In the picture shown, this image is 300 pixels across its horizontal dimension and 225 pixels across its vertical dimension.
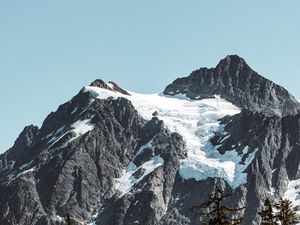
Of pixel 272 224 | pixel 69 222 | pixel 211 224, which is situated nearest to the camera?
pixel 211 224

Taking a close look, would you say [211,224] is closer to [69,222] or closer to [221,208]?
[221,208]

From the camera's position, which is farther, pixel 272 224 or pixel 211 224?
pixel 272 224

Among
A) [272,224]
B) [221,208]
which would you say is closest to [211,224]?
[221,208]

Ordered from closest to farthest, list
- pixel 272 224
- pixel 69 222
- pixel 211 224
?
1. pixel 211 224
2. pixel 272 224
3. pixel 69 222

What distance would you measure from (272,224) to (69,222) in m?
15.5

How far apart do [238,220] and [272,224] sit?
24.5 ft

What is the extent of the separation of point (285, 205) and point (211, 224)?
9.96 metres

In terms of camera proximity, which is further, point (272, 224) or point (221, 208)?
point (272, 224)

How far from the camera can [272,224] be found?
4053 centimetres

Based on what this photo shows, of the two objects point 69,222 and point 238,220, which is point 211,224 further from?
point 69,222

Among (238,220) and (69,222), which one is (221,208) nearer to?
(238,220)

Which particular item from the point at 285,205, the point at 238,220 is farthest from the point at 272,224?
the point at 238,220

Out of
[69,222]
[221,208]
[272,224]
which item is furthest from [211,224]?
[69,222]

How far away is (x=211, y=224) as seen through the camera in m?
33.7
